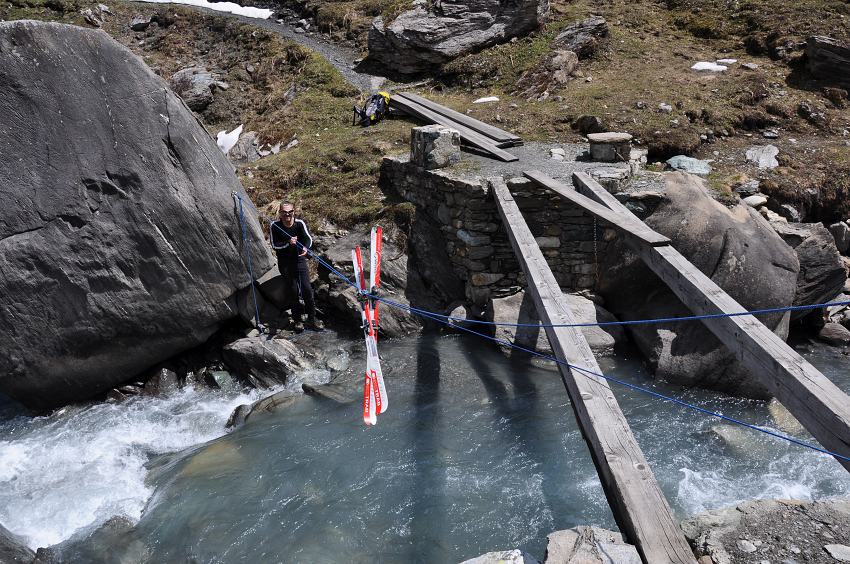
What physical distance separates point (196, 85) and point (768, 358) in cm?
1570

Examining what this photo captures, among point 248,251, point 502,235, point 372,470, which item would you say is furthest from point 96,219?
point 502,235

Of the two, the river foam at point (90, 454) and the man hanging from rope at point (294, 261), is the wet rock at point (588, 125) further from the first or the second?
the river foam at point (90, 454)

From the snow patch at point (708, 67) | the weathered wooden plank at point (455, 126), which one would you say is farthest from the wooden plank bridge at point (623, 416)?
the snow patch at point (708, 67)

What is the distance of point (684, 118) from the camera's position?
12125 millimetres

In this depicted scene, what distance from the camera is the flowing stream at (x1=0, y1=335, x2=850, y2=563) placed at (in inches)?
215

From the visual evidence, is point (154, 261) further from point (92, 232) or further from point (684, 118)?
point (684, 118)

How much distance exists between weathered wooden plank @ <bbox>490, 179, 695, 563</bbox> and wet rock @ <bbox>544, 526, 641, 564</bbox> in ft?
0.30

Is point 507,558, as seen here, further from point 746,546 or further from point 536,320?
point 536,320

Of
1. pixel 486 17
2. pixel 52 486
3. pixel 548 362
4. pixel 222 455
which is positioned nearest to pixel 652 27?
pixel 486 17

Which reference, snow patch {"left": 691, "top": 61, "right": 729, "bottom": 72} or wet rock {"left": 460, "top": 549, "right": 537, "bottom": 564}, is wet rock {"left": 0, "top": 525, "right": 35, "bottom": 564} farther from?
snow patch {"left": 691, "top": 61, "right": 729, "bottom": 72}


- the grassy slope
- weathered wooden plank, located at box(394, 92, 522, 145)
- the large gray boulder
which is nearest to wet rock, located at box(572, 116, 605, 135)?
the grassy slope

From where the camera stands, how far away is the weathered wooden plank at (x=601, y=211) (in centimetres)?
683

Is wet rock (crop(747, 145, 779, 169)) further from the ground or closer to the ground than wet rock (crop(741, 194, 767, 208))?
further from the ground

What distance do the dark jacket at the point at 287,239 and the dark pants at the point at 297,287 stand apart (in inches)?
3.6
